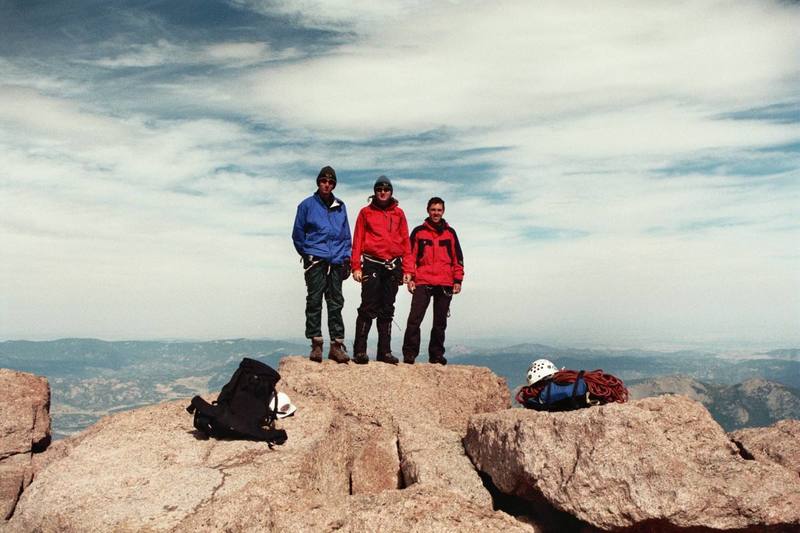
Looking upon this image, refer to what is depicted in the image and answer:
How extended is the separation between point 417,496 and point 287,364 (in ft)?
27.8

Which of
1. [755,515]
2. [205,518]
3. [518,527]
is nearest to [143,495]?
[205,518]

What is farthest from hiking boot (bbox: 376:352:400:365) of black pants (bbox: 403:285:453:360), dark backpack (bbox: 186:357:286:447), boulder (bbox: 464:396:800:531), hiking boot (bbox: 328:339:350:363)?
boulder (bbox: 464:396:800:531)

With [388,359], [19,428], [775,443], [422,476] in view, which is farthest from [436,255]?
[19,428]

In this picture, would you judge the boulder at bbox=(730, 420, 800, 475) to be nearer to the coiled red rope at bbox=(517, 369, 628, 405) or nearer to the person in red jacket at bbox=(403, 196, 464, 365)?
the coiled red rope at bbox=(517, 369, 628, 405)

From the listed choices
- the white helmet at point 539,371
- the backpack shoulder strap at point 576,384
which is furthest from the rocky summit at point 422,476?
the white helmet at point 539,371

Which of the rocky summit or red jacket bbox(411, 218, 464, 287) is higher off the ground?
red jacket bbox(411, 218, 464, 287)

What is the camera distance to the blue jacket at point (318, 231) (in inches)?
550

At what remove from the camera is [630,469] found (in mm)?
7988

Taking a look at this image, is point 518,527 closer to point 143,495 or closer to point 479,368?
point 143,495

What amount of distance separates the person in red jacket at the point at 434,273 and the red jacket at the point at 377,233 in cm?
105

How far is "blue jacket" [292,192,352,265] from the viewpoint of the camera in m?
14.0

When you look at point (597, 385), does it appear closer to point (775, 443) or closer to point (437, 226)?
point (775, 443)

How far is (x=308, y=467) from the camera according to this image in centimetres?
938

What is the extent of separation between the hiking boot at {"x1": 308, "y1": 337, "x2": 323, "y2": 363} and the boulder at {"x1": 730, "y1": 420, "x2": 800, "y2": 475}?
9.59m
